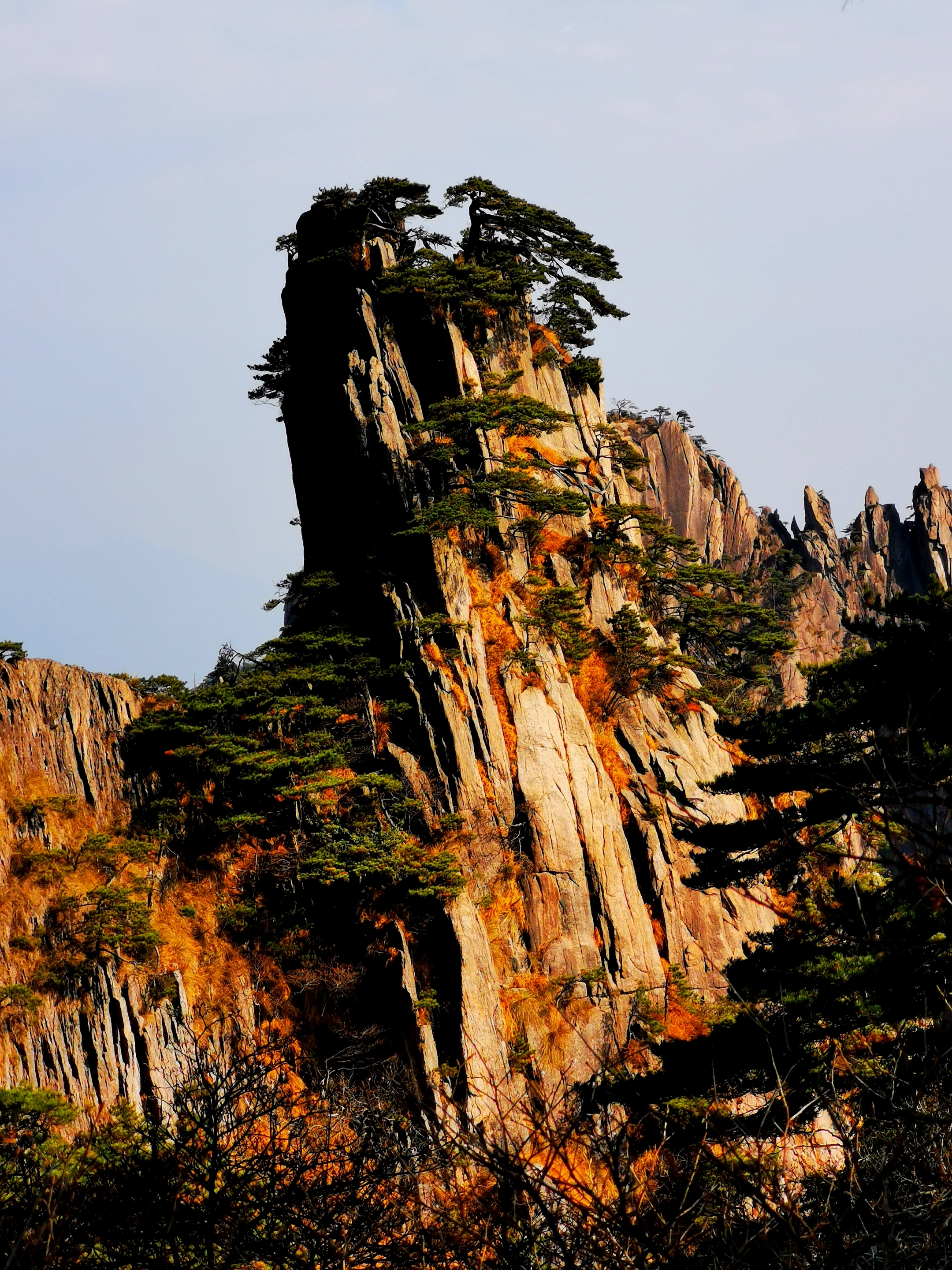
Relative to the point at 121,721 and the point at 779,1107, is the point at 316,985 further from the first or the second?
the point at 779,1107

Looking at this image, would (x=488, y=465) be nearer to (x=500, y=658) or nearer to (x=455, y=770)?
(x=500, y=658)

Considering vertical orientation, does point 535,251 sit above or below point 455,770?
above

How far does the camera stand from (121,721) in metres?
23.6

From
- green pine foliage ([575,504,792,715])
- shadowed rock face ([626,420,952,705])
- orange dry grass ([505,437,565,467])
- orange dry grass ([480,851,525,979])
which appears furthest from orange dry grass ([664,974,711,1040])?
shadowed rock face ([626,420,952,705])

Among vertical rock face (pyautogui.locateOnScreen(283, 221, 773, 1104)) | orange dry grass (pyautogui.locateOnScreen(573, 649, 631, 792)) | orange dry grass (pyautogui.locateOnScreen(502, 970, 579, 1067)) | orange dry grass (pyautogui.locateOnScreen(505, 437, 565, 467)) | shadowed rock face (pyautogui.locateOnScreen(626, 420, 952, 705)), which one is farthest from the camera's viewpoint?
shadowed rock face (pyautogui.locateOnScreen(626, 420, 952, 705))

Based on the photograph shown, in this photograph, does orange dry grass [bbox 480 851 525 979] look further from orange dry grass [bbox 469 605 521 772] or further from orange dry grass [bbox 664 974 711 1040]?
orange dry grass [bbox 664 974 711 1040]

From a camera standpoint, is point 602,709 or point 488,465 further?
point 488,465

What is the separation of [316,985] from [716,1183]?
58.9 ft

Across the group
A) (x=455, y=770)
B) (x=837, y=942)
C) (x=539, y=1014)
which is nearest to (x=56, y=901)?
(x=455, y=770)

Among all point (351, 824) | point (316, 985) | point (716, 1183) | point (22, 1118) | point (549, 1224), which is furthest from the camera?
point (351, 824)

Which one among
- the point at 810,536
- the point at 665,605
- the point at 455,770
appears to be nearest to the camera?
the point at 455,770

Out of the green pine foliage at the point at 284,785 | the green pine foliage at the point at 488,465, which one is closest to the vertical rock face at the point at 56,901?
the green pine foliage at the point at 284,785

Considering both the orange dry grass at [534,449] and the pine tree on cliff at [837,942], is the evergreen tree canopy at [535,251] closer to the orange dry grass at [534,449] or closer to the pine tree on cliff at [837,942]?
the orange dry grass at [534,449]

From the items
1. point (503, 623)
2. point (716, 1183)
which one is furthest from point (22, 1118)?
point (503, 623)
